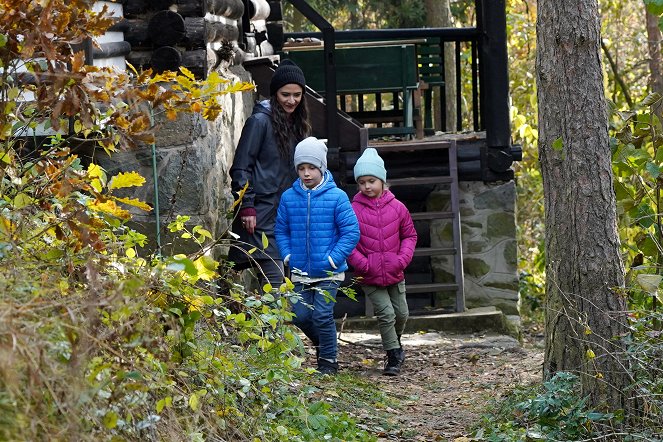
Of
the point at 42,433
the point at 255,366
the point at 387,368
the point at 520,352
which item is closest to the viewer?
the point at 42,433

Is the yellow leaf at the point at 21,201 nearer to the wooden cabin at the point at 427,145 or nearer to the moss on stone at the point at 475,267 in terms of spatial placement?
the wooden cabin at the point at 427,145

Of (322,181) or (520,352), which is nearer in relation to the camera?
(322,181)

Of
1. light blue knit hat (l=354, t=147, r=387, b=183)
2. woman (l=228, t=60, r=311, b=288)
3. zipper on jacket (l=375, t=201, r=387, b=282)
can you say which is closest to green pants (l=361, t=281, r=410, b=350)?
zipper on jacket (l=375, t=201, r=387, b=282)

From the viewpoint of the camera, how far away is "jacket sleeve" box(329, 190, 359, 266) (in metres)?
7.16

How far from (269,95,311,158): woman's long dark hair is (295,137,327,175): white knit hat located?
0.54 m

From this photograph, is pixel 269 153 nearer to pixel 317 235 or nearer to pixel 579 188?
pixel 317 235

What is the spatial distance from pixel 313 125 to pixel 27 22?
5553 mm

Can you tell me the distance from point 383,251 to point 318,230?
71cm

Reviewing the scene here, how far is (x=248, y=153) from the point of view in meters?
7.73

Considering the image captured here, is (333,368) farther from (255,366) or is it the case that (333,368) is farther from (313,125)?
(313,125)

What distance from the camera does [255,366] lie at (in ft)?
16.4

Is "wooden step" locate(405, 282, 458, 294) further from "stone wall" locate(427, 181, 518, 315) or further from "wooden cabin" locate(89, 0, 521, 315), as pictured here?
"stone wall" locate(427, 181, 518, 315)

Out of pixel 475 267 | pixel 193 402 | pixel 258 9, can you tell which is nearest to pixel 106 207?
pixel 193 402

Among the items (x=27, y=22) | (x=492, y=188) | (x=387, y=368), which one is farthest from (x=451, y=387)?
(x=27, y=22)
